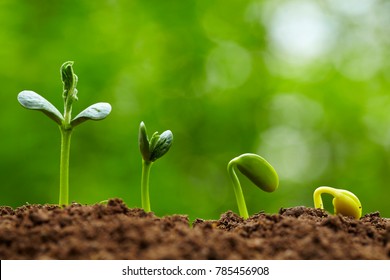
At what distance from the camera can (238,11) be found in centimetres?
558

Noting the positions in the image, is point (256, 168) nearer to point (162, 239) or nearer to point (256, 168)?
point (256, 168)

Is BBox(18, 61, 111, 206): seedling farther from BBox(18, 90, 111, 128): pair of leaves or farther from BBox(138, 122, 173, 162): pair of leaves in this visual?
BBox(138, 122, 173, 162): pair of leaves

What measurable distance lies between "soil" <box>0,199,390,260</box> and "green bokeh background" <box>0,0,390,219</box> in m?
3.67

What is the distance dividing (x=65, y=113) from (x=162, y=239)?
458 mm

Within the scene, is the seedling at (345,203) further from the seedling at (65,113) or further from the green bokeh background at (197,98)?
the green bokeh background at (197,98)

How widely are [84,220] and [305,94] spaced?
4.78 metres

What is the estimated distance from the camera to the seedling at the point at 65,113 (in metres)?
1.08

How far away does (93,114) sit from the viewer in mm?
1090

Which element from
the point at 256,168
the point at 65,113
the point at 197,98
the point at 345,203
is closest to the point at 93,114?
the point at 65,113

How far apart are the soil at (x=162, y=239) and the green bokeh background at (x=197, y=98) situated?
12.1 ft

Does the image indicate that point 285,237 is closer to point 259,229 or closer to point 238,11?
point 259,229

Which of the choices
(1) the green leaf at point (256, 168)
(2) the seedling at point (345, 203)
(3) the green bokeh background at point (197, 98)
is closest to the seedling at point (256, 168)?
(1) the green leaf at point (256, 168)
